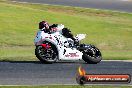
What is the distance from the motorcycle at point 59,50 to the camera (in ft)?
56.8

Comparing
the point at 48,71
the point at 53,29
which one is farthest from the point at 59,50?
the point at 48,71

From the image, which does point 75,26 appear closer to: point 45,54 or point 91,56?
point 91,56

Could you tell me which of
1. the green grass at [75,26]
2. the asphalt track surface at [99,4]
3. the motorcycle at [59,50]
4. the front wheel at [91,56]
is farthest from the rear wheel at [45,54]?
the asphalt track surface at [99,4]

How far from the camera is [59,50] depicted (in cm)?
1750

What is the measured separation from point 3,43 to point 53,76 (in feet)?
46.4

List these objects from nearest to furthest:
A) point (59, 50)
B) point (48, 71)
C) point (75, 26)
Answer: point (48, 71) → point (59, 50) → point (75, 26)

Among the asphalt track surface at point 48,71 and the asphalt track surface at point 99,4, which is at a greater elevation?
the asphalt track surface at point 48,71

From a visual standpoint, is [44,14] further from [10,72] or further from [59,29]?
[10,72]

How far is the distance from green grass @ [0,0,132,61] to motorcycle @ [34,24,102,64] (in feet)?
27.4

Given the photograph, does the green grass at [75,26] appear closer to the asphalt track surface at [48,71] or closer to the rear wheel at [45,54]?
the rear wheel at [45,54]

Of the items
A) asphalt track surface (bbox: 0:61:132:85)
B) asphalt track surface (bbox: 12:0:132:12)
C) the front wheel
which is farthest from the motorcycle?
asphalt track surface (bbox: 12:0:132:12)

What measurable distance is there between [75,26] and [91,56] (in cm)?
1750

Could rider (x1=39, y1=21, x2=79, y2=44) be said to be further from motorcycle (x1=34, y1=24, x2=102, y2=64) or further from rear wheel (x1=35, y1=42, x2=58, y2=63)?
rear wheel (x1=35, y1=42, x2=58, y2=63)

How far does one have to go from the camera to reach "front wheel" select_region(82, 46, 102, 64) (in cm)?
1742
